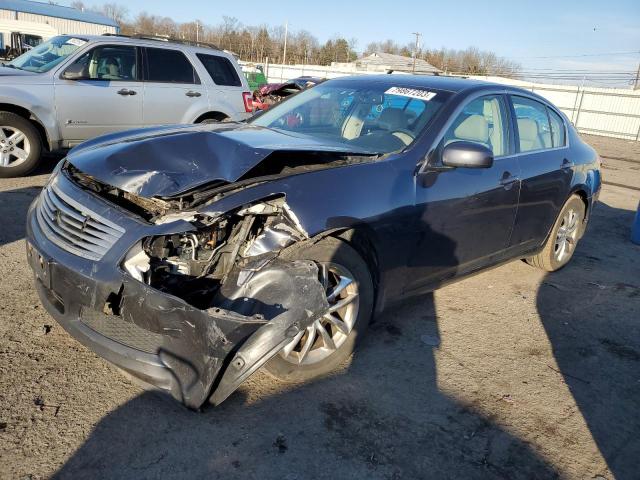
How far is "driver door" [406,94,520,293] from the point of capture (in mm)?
3447

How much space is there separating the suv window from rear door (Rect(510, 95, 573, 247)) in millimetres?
5217

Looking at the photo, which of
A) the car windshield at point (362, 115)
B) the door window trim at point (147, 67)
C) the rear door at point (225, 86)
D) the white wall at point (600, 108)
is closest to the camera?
the car windshield at point (362, 115)

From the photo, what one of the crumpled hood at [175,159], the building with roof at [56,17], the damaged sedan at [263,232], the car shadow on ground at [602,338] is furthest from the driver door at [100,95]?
the building with roof at [56,17]

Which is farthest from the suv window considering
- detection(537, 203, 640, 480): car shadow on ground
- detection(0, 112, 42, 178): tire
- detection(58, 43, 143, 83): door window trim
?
detection(537, 203, 640, 480): car shadow on ground

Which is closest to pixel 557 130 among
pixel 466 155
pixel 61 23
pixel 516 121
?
pixel 516 121

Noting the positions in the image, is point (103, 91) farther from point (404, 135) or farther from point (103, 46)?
point (404, 135)

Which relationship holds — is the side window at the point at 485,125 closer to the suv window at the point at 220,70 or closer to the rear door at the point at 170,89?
the rear door at the point at 170,89

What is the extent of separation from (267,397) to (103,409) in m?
0.84

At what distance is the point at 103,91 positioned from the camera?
724 cm

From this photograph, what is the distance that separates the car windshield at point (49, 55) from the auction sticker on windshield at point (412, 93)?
5206 mm

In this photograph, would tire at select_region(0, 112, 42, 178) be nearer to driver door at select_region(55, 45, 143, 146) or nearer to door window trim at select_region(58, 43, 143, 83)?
driver door at select_region(55, 45, 143, 146)

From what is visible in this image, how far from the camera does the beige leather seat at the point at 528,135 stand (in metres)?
4.38

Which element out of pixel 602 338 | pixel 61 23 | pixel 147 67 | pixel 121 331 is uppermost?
pixel 61 23

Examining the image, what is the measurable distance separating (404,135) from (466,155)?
47cm
